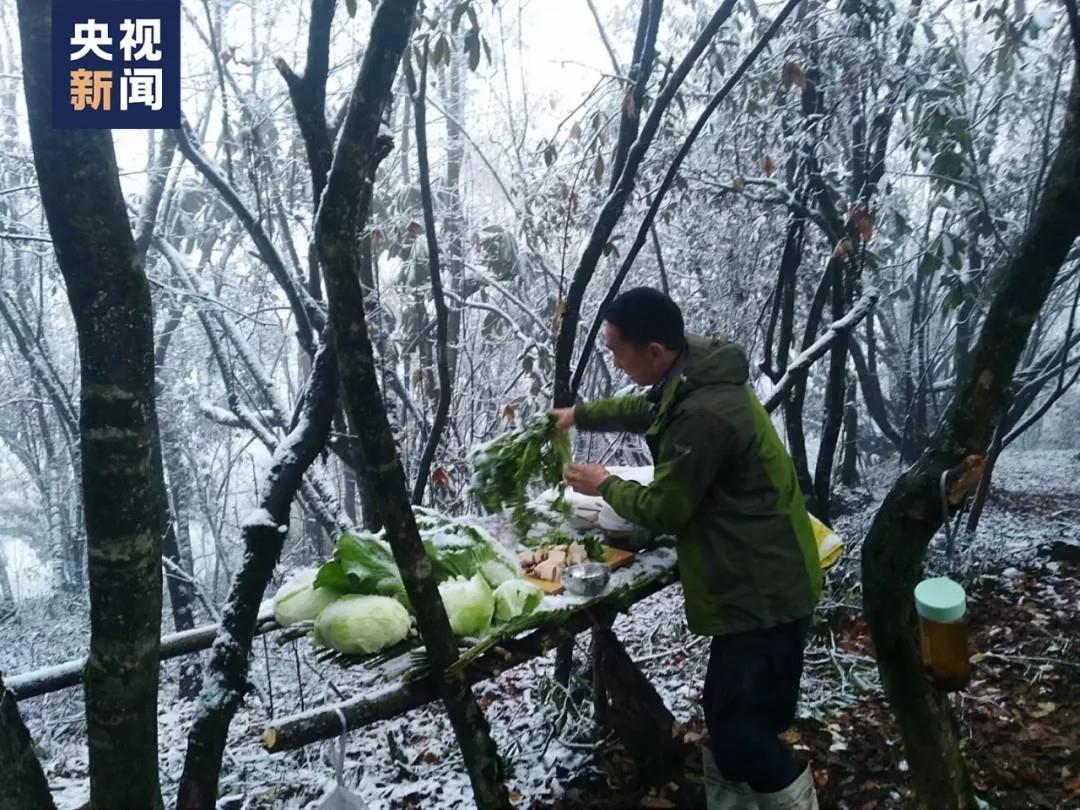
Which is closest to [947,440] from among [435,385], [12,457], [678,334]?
[678,334]

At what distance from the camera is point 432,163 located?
683cm

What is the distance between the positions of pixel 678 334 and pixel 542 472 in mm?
832

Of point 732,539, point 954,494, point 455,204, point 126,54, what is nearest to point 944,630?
point 954,494

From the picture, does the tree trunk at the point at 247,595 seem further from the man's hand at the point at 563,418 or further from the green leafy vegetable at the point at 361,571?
the man's hand at the point at 563,418

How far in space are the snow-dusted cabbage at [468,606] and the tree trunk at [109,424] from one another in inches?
34.0

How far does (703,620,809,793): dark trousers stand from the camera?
7.83 ft

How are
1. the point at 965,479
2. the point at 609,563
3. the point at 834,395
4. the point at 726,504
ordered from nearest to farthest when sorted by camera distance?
the point at 965,479, the point at 726,504, the point at 609,563, the point at 834,395

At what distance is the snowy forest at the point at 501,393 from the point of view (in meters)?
1.83

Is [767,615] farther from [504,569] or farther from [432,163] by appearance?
[432,163]

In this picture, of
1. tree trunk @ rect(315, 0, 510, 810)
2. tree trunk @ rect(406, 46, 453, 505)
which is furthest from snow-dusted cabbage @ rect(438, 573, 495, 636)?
tree trunk @ rect(406, 46, 453, 505)

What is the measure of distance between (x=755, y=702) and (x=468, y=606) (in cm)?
103

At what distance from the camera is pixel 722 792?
A: 8.38ft

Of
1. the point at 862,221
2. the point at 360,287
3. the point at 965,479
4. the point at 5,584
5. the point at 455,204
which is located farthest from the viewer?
the point at 5,584

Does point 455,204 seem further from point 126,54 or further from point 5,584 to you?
point 5,584
